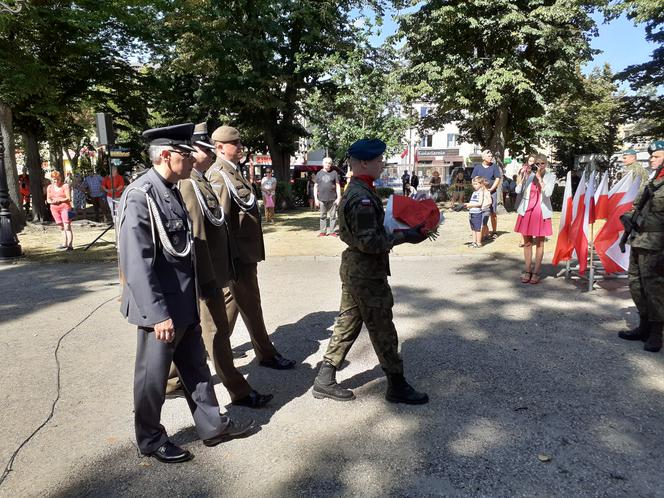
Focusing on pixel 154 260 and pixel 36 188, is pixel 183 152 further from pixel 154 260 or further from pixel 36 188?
pixel 36 188

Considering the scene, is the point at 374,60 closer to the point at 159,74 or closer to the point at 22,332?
the point at 159,74

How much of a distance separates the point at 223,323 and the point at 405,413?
1443 millimetres

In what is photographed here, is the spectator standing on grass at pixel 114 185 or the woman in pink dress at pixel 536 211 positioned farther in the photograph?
the spectator standing on grass at pixel 114 185

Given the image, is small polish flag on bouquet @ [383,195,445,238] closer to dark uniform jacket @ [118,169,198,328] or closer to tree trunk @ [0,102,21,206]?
dark uniform jacket @ [118,169,198,328]

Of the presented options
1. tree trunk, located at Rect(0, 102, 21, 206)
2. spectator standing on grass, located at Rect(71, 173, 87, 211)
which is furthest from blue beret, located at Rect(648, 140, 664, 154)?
spectator standing on grass, located at Rect(71, 173, 87, 211)

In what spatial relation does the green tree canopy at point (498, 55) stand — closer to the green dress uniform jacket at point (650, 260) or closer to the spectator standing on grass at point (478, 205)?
the spectator standing on grass at point (478, 205)

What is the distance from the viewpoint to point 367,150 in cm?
346

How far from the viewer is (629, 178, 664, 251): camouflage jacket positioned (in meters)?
4.62

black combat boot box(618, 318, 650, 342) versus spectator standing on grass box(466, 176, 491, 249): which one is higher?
spectator standing on grass box(466, 176, 491, 249)

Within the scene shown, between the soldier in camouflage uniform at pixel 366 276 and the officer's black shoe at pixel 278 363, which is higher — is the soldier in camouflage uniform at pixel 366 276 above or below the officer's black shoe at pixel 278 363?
above

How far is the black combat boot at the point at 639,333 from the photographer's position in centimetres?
483

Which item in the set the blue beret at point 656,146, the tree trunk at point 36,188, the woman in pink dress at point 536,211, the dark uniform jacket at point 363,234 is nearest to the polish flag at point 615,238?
the woman in pink dress at point 536,211

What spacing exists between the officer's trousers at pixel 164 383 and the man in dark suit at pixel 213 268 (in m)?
0.36

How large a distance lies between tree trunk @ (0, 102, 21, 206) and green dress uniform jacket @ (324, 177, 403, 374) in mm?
14249
